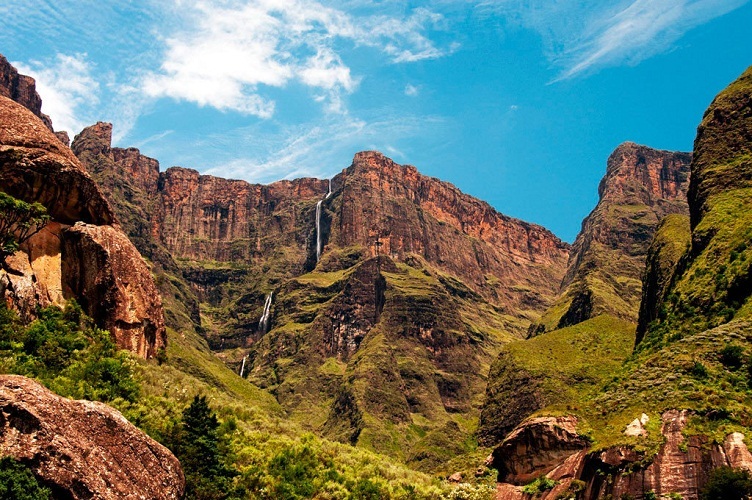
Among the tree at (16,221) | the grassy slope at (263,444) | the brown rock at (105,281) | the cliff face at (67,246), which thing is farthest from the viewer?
the brown rock at (105,281)

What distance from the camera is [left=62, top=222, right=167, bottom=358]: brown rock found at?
5141cm

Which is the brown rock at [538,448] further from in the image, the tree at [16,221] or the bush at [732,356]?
the tree at [16,221]

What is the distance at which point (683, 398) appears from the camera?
1837 inches

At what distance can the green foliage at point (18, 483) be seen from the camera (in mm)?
23969

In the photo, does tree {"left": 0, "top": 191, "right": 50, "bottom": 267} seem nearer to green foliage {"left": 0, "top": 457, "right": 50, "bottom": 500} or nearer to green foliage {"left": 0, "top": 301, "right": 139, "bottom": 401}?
green foliage {"left": 0, "top": 301, "right": 139, "bottom": 401}

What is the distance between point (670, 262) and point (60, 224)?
250ft

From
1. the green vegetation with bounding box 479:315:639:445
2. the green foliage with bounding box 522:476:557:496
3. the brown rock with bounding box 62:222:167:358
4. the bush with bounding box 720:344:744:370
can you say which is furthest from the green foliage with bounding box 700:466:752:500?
the green vegetation with bounding box 479:315:639:445

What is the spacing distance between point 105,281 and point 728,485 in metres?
42.8

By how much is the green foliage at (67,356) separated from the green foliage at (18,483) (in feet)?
44.1

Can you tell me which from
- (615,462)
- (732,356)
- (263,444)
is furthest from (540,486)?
(263,444)

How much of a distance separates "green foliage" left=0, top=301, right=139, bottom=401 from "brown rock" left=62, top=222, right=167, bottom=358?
2281 millimetres

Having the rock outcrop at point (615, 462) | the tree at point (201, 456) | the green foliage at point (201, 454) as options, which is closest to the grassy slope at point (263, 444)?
the green foliage at point (201, 454)

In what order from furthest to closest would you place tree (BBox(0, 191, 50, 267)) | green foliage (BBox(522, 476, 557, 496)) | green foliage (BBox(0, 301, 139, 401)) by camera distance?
green foliage (BBox(522, 476, 557, 496)) → tree (BBox(0, 191, 50, 267)) → green foliage (BBox(0, 301, 139, 401))

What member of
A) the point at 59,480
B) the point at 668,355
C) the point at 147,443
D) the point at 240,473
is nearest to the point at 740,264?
the point at 668,355
